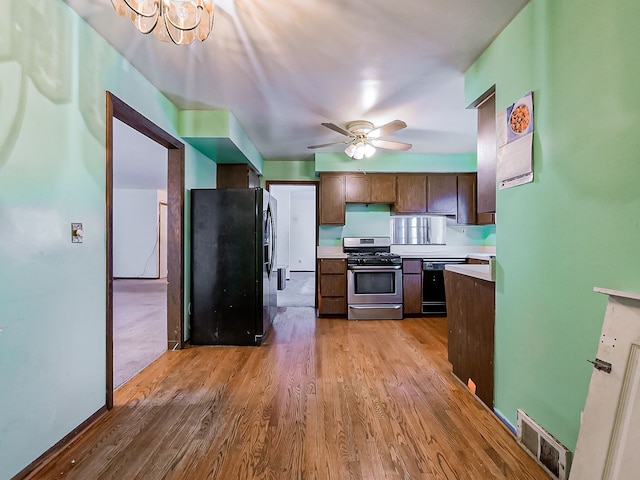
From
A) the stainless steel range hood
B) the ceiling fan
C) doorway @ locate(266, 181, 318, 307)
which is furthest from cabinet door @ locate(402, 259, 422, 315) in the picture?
doorway @ locate(266, 181, 318, 307)

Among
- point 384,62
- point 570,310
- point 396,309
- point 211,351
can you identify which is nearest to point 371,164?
point 396,309

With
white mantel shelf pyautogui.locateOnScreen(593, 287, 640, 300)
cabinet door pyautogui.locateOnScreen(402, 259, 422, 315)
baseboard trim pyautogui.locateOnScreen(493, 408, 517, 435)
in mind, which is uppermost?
white mantel shelf pyautogui.locateOnScreen(593, 287, 640, 300)

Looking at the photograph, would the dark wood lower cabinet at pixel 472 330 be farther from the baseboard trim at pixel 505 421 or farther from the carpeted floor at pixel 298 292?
the carpeted floor at pixel 298 292

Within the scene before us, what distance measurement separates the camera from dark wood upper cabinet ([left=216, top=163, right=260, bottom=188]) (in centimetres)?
407

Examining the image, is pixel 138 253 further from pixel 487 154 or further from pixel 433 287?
pixel 487 154

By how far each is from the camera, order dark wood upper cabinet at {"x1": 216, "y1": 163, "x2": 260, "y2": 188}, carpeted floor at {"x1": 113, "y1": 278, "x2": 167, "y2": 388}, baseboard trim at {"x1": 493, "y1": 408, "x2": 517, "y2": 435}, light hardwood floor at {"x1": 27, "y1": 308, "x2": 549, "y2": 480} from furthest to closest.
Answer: dark wood upper cabinet at {"x1": 216, "y1": 163, "x2": 260, "y2": 188}, carpeted floor at {"x1": 113, "y1": 278, "x2": 167, "y2": 388}, baseboard trim at {"x1": 493, "y1": 408, "x2": 517, "y2": 435}, light hardwood floor at {"x1": 27, "y1": 308, "x2": 549, "y2": 480}

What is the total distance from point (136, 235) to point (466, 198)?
7372mm

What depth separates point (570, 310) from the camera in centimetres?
133

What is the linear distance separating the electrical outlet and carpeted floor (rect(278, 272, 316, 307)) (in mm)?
3536

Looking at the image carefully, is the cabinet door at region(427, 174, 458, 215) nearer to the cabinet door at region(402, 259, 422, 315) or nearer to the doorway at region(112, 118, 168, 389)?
the cabinet door at region(402, 259, 422, 315)

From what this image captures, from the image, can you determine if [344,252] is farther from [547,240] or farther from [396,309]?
[547,240]

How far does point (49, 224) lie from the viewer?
1.53m

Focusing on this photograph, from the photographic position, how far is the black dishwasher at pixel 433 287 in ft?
14.2

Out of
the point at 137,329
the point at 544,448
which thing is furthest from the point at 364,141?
the point at 137,329
